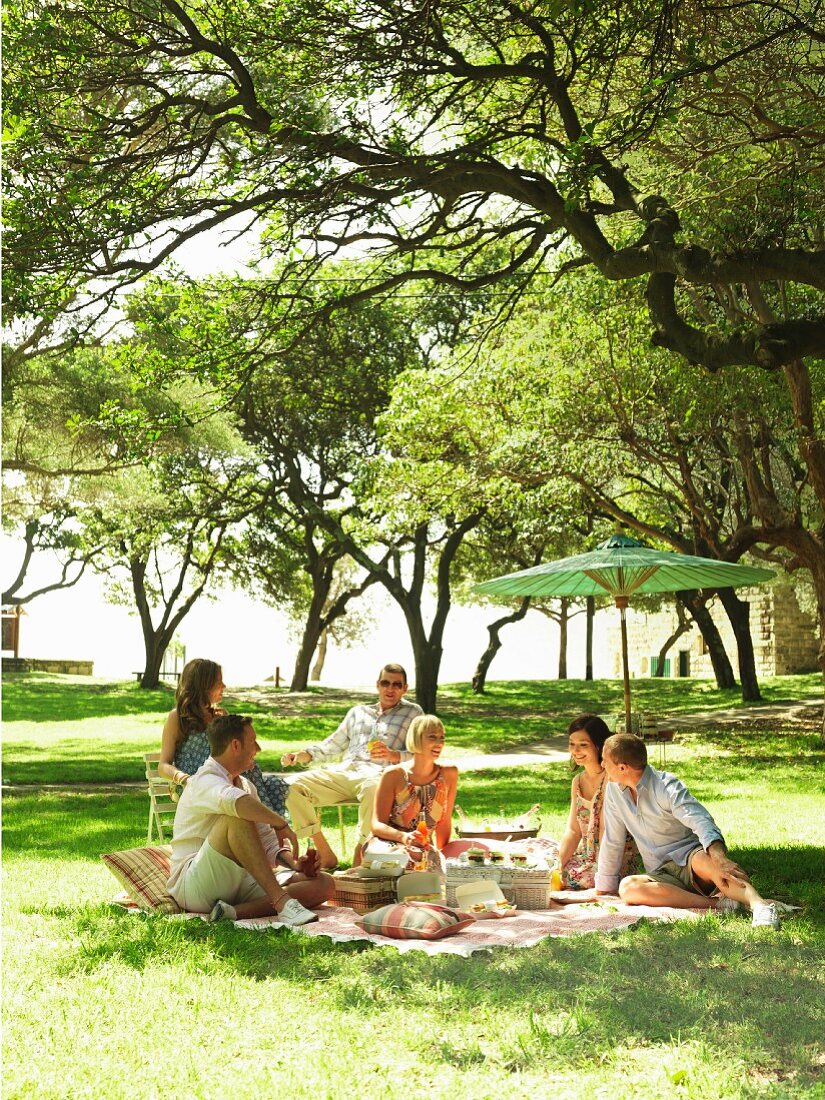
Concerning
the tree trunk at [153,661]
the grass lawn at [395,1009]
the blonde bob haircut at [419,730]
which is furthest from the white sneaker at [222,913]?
the tree trunk at [153,661]

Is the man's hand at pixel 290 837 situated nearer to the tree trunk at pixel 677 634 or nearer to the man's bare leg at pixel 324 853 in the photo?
the man's bare leg at pixel 324 853

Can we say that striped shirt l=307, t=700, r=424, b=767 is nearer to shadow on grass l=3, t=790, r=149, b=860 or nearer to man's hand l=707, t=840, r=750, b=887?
shadow on grass l=3, t=790, r=149, b=860

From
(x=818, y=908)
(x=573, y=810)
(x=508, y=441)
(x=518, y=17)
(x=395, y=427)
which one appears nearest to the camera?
(x=818, y=908)

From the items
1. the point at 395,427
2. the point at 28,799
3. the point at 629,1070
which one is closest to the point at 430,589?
the point at 395,427

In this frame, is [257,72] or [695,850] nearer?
[695,850]

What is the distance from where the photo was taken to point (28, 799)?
12.3 meters

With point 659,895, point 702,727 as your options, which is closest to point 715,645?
point 702,727

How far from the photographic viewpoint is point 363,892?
622cm

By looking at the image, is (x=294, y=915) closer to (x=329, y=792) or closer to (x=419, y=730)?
(x=419, y=730)

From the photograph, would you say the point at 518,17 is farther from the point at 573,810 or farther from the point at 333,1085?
the point at 333,1085

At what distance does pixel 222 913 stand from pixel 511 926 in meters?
1.47

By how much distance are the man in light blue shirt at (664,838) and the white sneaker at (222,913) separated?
2.08m

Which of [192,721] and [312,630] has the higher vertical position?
[312,630]

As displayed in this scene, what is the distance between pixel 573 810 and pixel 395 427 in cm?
1071
